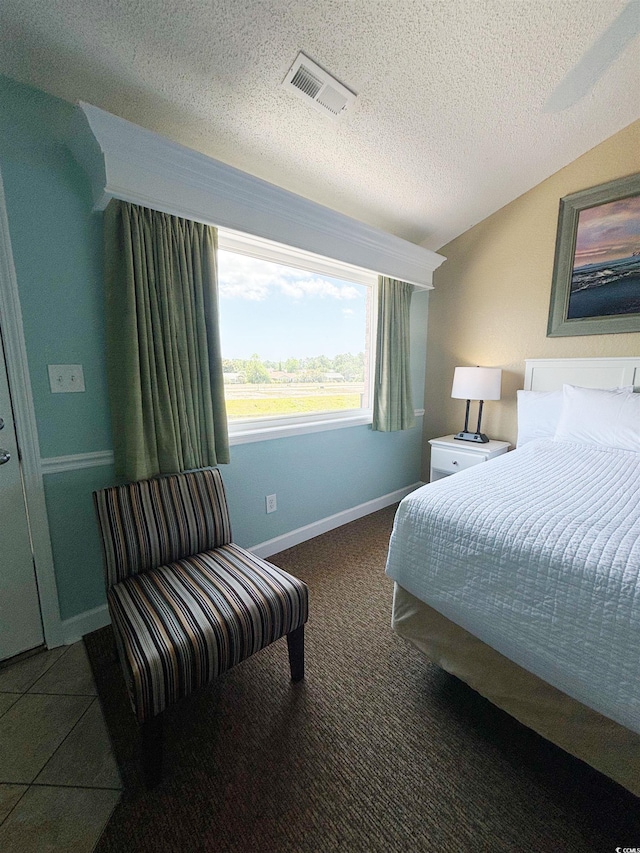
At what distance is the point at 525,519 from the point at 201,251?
1.82 m

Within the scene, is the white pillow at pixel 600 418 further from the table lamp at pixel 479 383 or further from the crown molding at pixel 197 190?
the crown molding at pixel 197 190

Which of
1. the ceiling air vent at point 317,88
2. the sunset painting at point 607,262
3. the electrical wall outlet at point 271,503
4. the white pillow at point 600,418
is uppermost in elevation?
the ceiling air vent at point 317,88

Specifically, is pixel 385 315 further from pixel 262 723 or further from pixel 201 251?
pixel 262 723

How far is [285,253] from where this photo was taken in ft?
7.39

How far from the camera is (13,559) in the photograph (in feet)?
4.79

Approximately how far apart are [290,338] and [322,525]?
138 centimetres

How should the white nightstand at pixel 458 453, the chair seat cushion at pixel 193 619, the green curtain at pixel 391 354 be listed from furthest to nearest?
the green curtain at pixel 391 354 → the white nightstand at pixel 458 453 → the chair seat cushion at pixel 193 619

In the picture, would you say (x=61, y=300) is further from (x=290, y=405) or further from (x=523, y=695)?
(x=523, y=695)

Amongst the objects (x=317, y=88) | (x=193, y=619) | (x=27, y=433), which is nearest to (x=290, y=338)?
(x=317, y=88)

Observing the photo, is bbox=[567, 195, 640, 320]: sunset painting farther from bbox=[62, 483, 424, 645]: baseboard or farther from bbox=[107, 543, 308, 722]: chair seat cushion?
bbox=[107, 543, 308, 722]: chair seat cushion

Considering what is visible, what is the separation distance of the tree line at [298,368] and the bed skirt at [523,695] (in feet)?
4.85


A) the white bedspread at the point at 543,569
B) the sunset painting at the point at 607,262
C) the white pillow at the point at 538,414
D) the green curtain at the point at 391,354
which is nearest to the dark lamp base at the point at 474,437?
the white pillow at the point at 538,414

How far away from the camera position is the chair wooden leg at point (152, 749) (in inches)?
40.1

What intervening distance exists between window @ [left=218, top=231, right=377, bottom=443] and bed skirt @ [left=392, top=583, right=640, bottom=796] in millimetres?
1314
